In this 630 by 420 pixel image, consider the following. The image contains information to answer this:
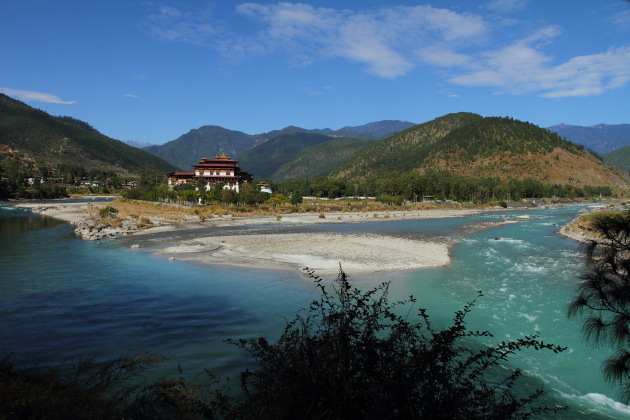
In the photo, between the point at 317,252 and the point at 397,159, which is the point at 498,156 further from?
the point at 317,252

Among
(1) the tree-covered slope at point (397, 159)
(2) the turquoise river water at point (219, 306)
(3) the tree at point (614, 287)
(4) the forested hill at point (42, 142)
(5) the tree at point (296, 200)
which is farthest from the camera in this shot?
(4) the forested hill at point (42, 142)

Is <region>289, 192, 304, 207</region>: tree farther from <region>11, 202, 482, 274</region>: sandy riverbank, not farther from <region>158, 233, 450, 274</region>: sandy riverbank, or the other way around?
<region>158, 233, 450, 274</region>: sandy riverbank

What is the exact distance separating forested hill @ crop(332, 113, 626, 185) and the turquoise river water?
429 ft

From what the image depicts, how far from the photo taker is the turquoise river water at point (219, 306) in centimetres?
950

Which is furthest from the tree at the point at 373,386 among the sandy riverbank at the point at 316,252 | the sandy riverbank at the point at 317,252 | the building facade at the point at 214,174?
the building facade at the point at 214,174

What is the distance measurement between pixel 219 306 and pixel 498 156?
158385mm

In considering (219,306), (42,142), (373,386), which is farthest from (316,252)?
(42,142)

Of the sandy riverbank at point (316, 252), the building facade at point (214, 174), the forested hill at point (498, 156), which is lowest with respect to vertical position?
the sandy riverbank at point (316, 252)

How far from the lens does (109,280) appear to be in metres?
17.9

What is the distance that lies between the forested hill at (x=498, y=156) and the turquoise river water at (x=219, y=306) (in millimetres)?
130654

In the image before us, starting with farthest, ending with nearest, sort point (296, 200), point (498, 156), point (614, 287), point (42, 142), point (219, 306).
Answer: point (42, 142), point (498, 156), point (296, 200), point (219, 306), point (614, 287)

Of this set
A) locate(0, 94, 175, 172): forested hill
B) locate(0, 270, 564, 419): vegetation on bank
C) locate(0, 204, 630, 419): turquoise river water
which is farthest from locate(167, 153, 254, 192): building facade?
locate(0, 270, 564, 419): vegetation on bank

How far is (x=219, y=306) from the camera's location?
14133mm

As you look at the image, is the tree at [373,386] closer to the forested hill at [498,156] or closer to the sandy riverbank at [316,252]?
the sandy riverbank at [316,252]
